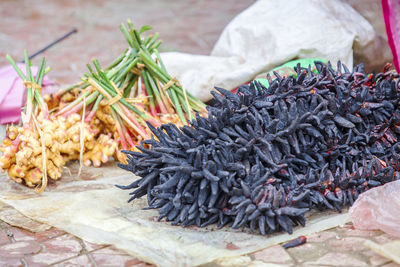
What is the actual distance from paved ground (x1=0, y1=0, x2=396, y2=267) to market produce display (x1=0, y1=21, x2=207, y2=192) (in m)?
0.38

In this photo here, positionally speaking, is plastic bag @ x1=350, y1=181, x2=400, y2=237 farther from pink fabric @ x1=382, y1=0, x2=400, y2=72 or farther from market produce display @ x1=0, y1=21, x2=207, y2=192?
market produce display @ x1=0, y1=21, x2=207, y2=192

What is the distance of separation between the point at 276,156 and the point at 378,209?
1.36 feet

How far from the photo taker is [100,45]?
19.1 feet

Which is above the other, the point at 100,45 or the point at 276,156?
the point at 100,45

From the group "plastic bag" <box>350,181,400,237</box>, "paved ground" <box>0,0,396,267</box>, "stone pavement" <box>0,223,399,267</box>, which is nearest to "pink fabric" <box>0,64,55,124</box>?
"paved ground" <box>0,0,396,267</box>

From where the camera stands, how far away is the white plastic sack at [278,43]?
3268 mm

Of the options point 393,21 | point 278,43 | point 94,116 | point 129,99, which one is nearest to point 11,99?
point 94,116

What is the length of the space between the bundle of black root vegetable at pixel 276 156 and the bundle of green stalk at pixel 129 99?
0.61 m

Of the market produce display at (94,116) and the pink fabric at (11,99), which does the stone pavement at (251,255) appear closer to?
the market produce display at (94,116)

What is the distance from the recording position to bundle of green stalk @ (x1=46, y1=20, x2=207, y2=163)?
2.80 metres

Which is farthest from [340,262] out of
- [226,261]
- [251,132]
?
[251,132]

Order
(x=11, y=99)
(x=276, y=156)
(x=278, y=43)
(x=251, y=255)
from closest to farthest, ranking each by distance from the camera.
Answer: (x=251, y=255) < (x=276, y=156) < (x=11, y=99) < (x=278, y=43)

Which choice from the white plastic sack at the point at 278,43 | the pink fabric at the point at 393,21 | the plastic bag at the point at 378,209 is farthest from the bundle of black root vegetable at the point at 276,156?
the white plastic sack at the point at 278,43

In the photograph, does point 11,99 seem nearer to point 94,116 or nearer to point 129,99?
point 94,116
